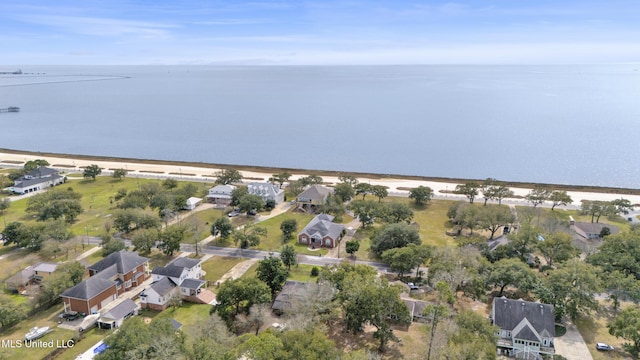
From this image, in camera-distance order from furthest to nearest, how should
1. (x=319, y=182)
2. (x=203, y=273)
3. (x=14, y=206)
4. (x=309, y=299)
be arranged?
(x=319, y=182), (x=14, y=206), (x=203, y=273), (x=309, y=299)

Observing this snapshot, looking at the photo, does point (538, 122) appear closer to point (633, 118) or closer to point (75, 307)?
point (633, 118)

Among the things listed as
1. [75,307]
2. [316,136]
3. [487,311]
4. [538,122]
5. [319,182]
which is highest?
[538,122]

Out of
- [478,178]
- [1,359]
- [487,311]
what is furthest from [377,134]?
[1,359]

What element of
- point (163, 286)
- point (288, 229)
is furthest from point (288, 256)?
point (163, 286)

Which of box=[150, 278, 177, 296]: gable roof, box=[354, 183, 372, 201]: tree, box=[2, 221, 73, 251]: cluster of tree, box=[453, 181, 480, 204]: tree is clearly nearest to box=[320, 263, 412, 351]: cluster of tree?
box=[150, 278, 177, 296]: gable roof

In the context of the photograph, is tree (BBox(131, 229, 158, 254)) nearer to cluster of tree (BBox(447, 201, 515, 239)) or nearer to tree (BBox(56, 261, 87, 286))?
tree (BBox(56, 261, 87, 286))

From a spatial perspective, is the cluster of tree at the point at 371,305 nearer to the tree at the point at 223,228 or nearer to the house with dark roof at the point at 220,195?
the tree at the point at 223,228
